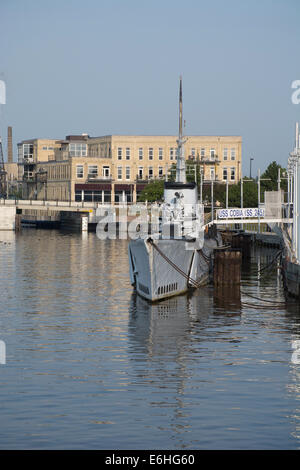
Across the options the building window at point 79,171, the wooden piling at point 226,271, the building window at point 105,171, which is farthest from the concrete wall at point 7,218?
the wooden piling at point 226,271

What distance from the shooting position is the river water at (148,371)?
72.1 ft

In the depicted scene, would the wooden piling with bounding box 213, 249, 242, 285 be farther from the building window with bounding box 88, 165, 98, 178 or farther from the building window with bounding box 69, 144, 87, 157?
the building window with bounding box 69, 144, 87, 157

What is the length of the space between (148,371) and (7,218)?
4673 inches

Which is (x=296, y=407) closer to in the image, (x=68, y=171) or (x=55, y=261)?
(x=55, y=261)

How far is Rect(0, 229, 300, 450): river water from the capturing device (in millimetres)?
21969

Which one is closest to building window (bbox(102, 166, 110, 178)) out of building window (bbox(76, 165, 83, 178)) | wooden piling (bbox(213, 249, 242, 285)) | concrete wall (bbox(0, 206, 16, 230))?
building window (bbox(76, 165, 83, 178))

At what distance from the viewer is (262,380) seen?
2748cm

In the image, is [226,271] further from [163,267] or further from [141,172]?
[141,172]

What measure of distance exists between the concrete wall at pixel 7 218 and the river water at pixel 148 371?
3601 inches

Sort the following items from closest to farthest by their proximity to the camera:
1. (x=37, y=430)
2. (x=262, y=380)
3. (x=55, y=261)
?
1. (x=37, y=430)
2. (x=262, y=380)
3. (x=55, y=261)

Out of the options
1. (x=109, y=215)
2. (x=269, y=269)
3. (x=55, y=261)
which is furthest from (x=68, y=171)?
(x=269, y=269)

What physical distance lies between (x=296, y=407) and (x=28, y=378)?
9024mm

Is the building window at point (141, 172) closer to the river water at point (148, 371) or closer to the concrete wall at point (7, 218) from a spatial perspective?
the concrete wall at point (7, 218)
